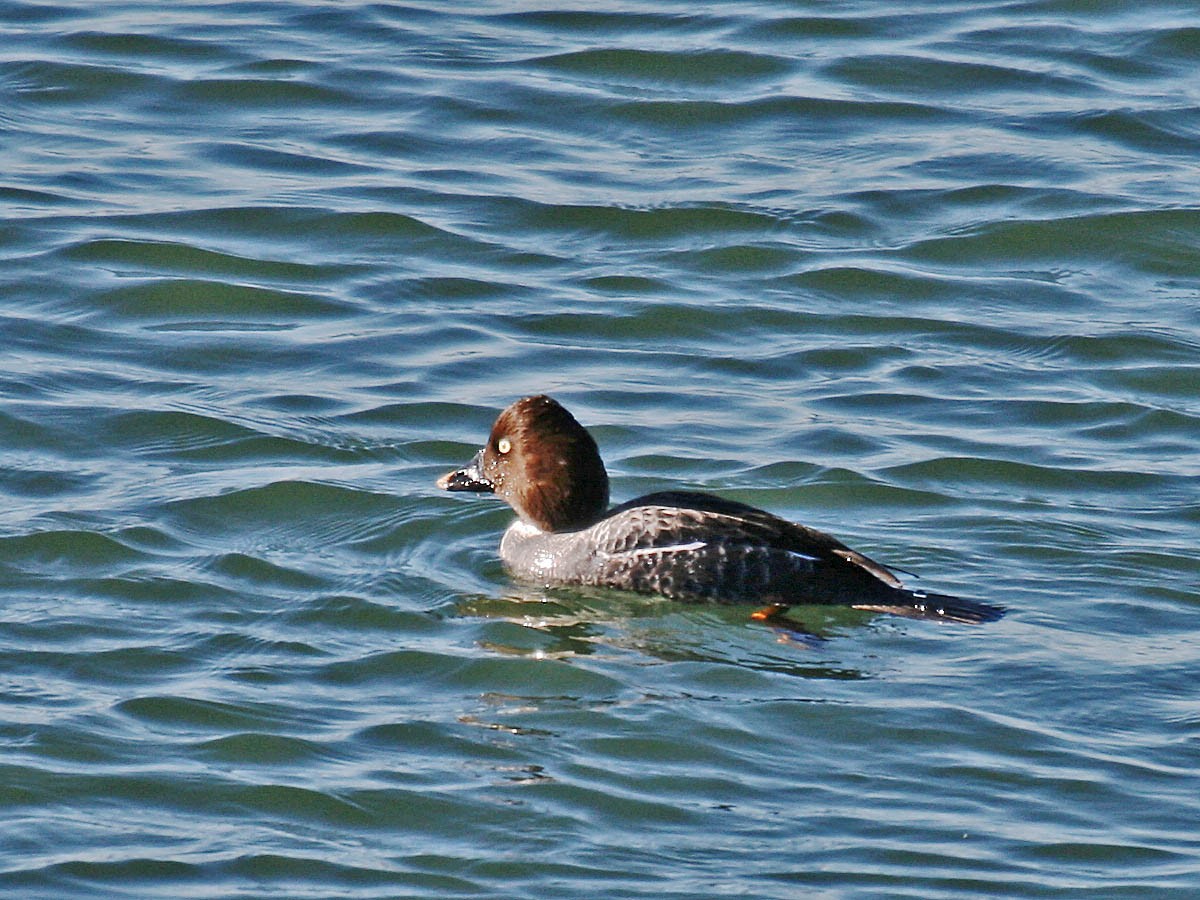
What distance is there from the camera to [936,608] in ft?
28.0

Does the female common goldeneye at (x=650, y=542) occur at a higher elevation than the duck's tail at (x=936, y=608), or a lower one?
higher

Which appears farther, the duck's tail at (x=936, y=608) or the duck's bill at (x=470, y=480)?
the duck's bill at (x=470, y=480)

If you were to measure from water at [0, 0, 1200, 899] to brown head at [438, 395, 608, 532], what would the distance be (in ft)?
1.12

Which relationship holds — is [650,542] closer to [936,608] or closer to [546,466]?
[546,466]

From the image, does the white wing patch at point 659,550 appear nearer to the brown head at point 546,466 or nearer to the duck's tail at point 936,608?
the brown head at point 546,466

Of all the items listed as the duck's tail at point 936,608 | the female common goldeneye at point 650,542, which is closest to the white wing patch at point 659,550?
the female common goldeneye at point 650,542

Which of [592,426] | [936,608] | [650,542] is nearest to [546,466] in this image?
[650,542]

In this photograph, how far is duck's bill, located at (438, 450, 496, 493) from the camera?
9.64 m

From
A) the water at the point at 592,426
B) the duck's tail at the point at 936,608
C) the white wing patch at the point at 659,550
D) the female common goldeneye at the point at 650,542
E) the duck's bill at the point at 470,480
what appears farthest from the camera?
the duck's bill at the point at 470,480

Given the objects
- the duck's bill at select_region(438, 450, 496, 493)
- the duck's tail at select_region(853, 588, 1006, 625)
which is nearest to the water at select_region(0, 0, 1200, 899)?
the duck's tail at select_region(853, 588, 1006, 625)

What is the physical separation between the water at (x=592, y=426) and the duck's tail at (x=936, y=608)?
0.07 m

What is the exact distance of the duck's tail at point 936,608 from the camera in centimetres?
848

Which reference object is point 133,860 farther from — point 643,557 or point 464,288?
point 464,288

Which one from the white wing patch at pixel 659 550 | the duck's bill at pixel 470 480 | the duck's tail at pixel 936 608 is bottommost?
the duck's tail at pixel 936 608
